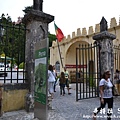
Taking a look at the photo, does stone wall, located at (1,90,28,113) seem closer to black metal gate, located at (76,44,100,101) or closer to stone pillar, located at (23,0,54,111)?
stone pillar, located at (23,0,54,111)

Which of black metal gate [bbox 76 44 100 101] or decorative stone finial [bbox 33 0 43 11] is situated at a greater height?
decorative stone finial [bbox 33 0 43 11]

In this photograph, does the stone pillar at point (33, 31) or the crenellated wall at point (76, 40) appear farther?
the crenellated wall at point (76, 40)

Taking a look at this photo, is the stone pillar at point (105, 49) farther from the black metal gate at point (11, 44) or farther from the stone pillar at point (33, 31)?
the black metal gate at point (11, 44)

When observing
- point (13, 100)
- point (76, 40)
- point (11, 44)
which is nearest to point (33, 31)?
point (11, 44)

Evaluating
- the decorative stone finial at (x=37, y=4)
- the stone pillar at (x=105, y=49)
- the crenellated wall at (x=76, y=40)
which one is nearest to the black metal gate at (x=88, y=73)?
the stone pillar at (x=105, y=49)

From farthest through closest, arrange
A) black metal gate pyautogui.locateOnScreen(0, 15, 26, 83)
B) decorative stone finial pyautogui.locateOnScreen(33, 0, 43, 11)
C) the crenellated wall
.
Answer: the crenellated wall → decorative stone finial pyautogui.locateOnScreen(33, 0, 43, 11) → black metal gate pyautogui.locateOnScreen(0, 15, 26, 83)

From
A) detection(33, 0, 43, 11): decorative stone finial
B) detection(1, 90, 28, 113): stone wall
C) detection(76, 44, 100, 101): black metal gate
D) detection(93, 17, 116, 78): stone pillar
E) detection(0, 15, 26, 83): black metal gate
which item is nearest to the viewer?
detection(1, 90, 28, 113): stone wall

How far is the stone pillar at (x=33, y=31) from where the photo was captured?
5.97m

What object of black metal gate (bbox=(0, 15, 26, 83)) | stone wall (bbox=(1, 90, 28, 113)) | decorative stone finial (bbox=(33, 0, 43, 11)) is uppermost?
decorative stone finial (bbox=(33, 0, 43, 11))

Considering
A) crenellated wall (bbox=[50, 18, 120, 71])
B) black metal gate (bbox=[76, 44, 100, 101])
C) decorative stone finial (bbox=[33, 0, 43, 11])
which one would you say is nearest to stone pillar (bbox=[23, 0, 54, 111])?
decorative stone finial (bbox=[33, 0, 43, 11])

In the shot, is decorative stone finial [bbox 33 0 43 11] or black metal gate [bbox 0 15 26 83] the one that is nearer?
black metal gate [bbox 0 15 26 83]

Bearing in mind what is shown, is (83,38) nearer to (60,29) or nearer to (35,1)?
(60,29)

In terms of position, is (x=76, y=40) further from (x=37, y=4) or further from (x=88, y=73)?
(x=37, y=4)

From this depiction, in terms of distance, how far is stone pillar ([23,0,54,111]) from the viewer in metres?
5.97
